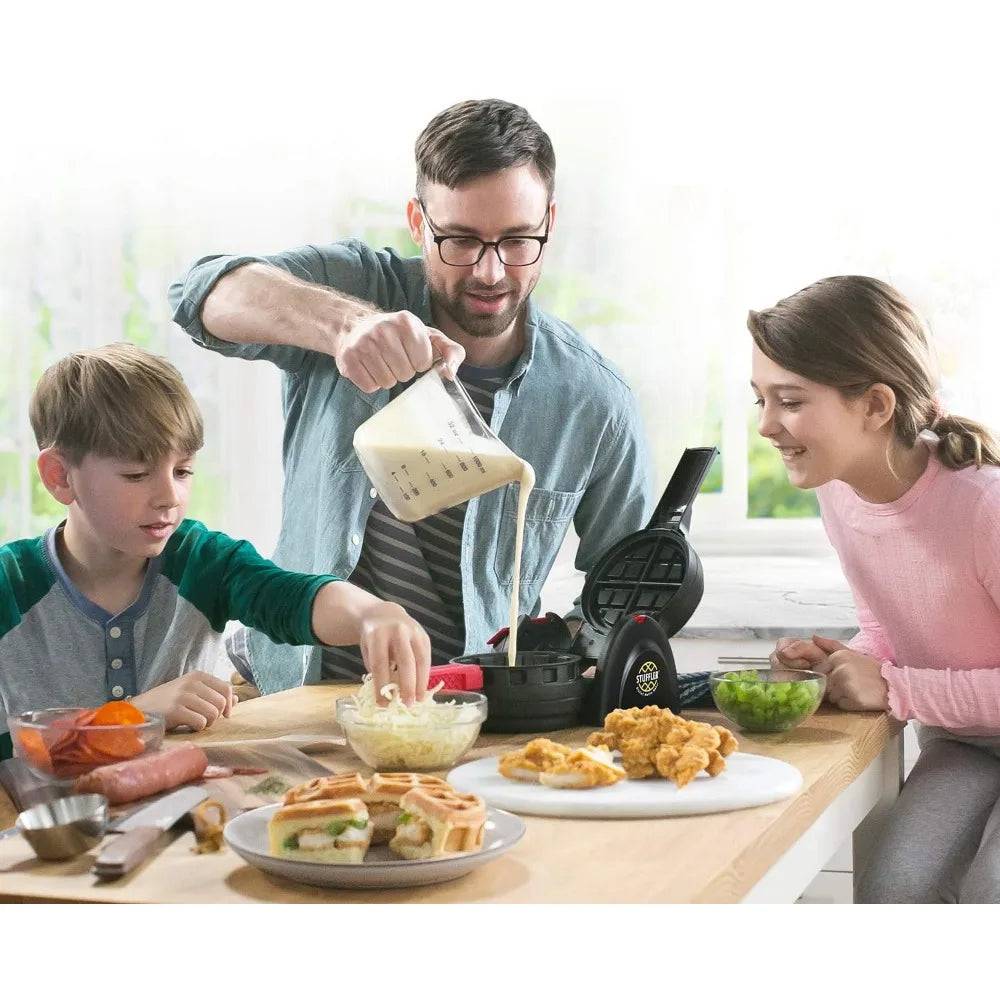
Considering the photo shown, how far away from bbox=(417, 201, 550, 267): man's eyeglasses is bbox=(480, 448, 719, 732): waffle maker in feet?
1.22

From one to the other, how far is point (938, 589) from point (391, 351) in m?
0.66

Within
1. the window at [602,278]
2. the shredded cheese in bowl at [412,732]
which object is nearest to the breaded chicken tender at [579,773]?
the shredded cheese in bowl at [412,732]

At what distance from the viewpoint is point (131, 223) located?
2891 mm

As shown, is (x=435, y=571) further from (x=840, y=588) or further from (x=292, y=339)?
(x=840, y=588)

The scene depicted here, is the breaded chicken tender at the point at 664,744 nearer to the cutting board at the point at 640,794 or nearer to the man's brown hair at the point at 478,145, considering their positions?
the cutting board at the point at 640,794

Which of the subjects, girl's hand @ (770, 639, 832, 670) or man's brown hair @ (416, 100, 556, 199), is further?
man's brown hair @ (416, 100, 556, 199)

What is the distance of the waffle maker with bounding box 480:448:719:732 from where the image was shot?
1.27m

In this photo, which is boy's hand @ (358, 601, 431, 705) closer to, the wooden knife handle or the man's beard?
the wooden knife handle

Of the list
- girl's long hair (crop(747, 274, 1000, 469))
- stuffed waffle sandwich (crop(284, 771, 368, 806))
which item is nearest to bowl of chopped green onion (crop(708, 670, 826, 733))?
girl's long hair (crop(747, 274, 1000, 469))

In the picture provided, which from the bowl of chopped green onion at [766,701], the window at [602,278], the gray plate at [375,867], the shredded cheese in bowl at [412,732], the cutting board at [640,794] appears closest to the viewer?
the gray plate at [375,867]

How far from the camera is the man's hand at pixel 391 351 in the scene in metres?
1.30

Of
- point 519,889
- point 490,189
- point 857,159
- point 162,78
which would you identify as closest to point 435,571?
point 490,189

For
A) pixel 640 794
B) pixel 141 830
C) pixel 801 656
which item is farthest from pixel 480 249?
pixel 141 830

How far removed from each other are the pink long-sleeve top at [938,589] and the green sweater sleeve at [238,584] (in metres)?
0.61
